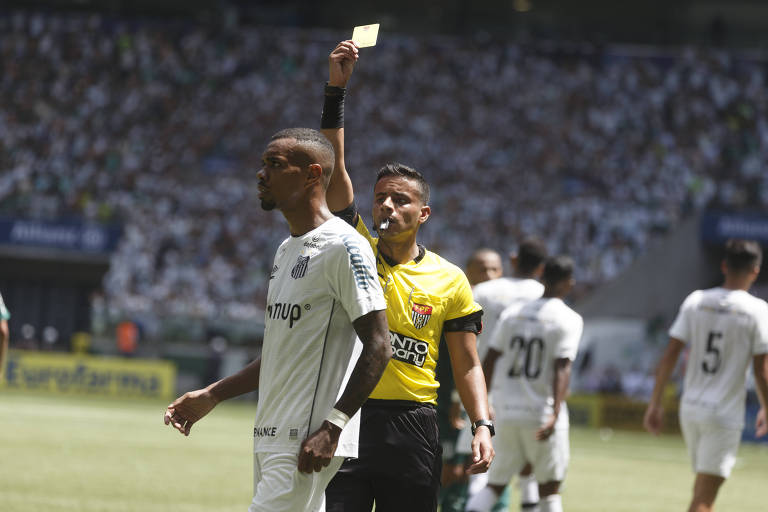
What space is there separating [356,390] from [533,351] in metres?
4.65

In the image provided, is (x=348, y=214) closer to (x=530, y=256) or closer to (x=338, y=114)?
(x=338, y=114)

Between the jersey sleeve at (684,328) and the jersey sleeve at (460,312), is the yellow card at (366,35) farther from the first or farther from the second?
the jersey sleeve at (684,328)

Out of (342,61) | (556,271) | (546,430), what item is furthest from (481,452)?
(556,271)

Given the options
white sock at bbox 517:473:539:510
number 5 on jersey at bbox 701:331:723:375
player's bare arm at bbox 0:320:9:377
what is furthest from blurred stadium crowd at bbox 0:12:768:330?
number 5 on jersey at bbox 701:331:723:375

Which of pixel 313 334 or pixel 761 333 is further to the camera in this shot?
pixel 761 333

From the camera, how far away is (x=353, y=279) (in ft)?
13.6

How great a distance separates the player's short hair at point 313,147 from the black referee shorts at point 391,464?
127cm

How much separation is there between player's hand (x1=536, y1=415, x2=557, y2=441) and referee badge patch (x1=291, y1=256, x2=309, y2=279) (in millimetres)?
4295

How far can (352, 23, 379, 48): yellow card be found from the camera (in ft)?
15.9

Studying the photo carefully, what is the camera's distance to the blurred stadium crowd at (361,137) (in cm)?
3444

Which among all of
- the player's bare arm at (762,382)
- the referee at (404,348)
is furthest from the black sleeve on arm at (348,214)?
the player's bare arm at (762,382)

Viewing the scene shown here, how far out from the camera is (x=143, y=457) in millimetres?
15383

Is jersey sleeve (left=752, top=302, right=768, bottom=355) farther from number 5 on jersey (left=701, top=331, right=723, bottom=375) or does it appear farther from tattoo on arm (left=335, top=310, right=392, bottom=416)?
tattoo on arm (left=335, top=310, right=392, bottom=416)

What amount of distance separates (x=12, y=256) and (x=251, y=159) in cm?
839
